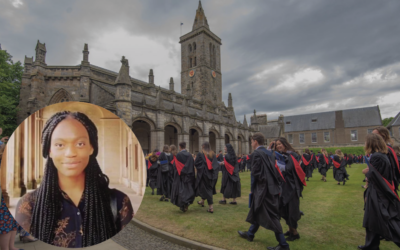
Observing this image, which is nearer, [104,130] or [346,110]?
[104,130]

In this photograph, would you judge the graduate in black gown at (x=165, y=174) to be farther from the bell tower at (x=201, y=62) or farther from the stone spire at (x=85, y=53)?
the bell tower at (x=201, y=62)

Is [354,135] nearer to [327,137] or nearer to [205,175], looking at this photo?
[327,137]

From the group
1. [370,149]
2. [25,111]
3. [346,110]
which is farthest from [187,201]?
[346,110]

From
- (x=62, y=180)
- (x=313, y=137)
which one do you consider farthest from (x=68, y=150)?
(x=313, y=137)

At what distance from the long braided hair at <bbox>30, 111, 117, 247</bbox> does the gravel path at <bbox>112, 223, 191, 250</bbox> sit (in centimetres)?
284

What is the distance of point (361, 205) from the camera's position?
21.2ft

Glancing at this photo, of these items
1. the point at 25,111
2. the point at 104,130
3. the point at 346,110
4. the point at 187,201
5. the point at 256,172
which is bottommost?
the point at 187,201

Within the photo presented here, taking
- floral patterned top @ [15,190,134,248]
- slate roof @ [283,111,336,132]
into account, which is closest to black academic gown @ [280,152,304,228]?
floral patterned top @ [15,190,134,248]

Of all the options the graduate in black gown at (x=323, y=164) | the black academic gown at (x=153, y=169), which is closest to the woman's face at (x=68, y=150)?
the black academic gown at (x=153, y=169)

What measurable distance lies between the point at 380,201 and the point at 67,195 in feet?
14.2

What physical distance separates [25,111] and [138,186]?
20.9 metres

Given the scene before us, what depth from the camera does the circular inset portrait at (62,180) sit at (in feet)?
4.82

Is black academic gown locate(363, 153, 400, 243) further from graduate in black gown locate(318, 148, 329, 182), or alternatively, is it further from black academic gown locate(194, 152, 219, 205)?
graduate in black gown locate(318, 148, 329, 182)

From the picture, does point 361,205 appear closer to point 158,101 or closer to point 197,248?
point 197,248
